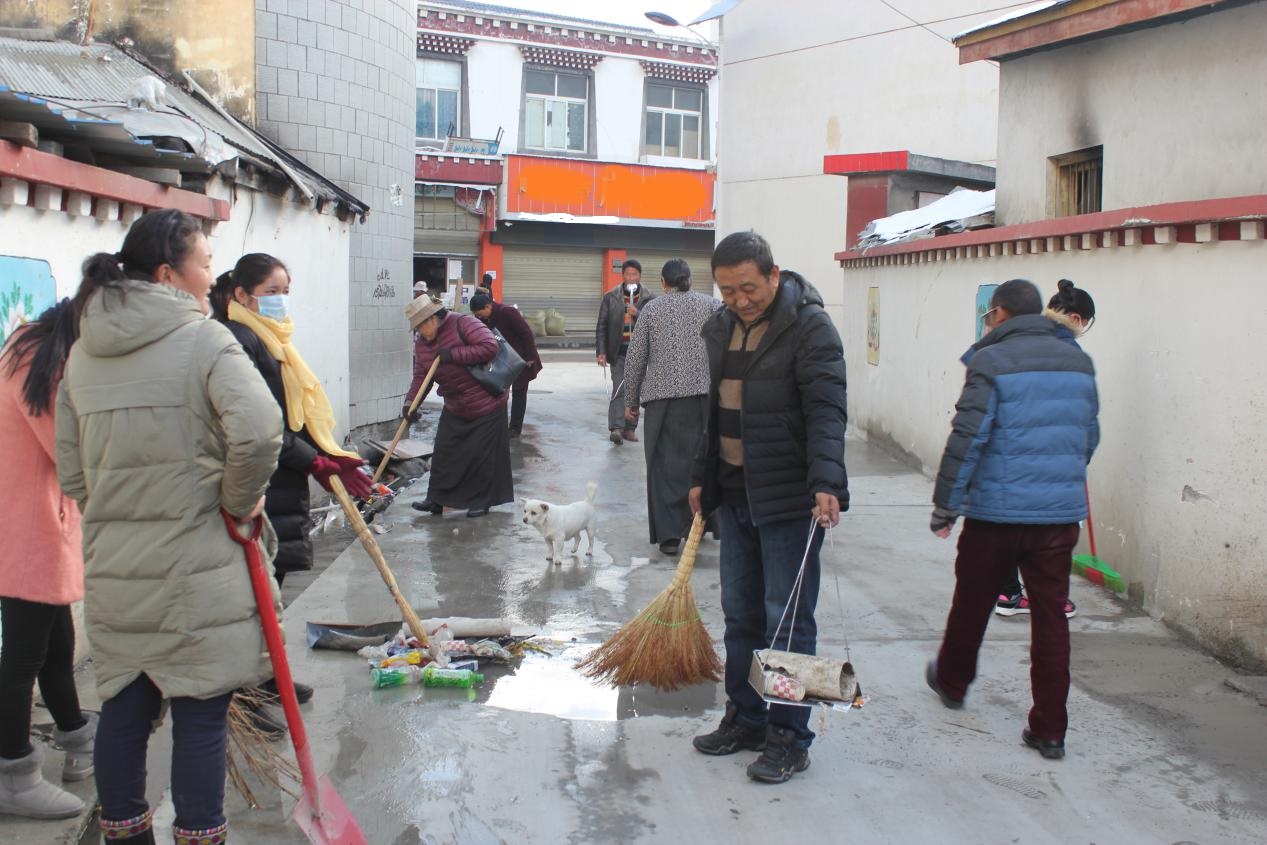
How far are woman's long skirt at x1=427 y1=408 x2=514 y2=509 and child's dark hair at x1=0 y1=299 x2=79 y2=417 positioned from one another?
4904mm

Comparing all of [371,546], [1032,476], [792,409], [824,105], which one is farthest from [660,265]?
[792,409]

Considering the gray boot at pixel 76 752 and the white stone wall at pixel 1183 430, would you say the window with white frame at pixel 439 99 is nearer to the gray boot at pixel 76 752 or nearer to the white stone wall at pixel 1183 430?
the white stone wall at pixel 1183 430

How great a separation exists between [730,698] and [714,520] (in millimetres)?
2809

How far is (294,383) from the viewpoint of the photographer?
4.41m

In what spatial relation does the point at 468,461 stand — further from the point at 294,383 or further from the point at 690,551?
the point at 690,551

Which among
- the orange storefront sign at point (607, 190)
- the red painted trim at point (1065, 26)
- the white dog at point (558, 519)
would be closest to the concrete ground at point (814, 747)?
the white dog at point (558, 519)

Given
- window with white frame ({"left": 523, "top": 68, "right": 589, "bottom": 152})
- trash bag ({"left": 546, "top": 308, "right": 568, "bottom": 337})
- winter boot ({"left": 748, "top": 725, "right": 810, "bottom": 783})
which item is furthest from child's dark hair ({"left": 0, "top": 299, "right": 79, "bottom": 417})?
window with white frame ({"left": 523, "top": 68, "right": 589, "bottom": 152})

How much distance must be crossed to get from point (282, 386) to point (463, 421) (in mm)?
3898

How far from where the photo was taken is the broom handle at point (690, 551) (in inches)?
173

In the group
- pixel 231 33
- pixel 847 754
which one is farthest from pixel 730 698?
pixel 231 33

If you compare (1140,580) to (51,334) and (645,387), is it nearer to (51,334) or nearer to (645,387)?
(645,387)

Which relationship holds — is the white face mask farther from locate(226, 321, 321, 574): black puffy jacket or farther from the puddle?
the puddle

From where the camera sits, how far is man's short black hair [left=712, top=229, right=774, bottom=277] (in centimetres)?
393

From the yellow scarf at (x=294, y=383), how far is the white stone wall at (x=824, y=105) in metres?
14.9
